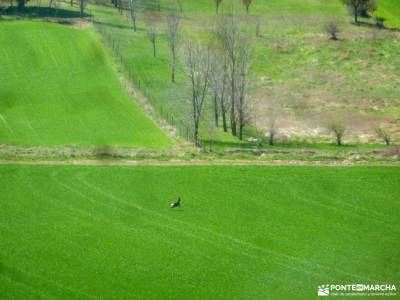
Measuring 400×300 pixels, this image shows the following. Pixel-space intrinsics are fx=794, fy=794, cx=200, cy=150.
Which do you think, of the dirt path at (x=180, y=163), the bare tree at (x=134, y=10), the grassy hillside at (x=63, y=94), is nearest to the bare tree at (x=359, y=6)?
the bare tree at (x=134, y=10)

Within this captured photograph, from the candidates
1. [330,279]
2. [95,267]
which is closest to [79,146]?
[95,267]

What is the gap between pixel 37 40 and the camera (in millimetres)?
83750

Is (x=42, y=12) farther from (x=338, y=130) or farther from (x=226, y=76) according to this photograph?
(x=338, y=130)

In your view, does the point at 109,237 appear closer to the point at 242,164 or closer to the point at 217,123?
the point at 242,164

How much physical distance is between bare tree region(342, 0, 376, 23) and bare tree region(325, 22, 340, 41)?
315 inches

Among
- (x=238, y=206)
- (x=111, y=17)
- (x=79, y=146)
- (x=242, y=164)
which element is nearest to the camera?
(x=238, y=206)

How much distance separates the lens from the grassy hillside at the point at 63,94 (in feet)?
190

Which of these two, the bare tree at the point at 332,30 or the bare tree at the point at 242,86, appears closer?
the bare tree at the point at 242,86

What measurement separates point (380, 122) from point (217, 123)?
48.7ft

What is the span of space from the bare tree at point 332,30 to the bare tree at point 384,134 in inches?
1206

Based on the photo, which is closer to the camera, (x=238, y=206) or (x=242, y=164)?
(x=238, y=206)

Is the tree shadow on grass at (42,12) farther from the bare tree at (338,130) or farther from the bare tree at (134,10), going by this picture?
the bare tree at (338,130)

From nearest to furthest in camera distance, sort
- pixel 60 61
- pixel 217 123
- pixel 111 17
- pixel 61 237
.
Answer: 1. pixel 61 237
2. pixel 217 123
3. pixel 60 61
4. pixel 111 17

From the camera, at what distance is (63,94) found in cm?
6806
